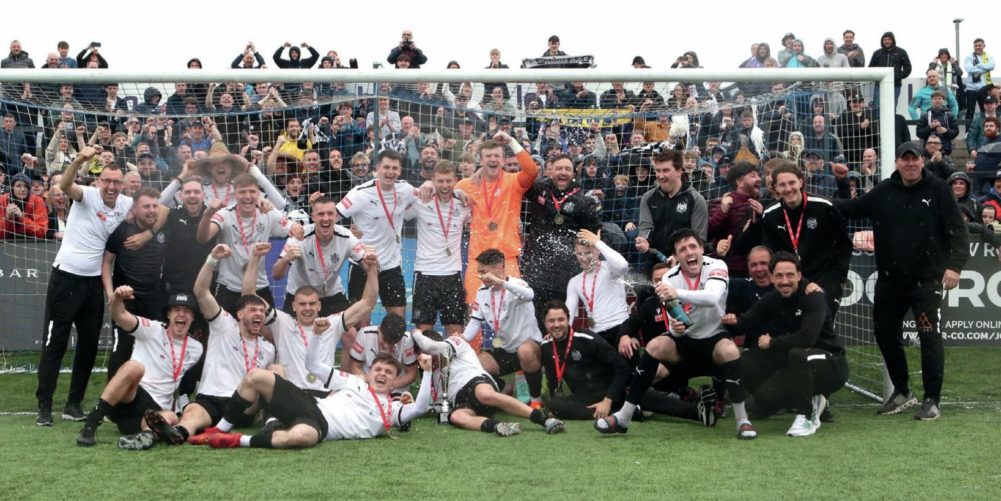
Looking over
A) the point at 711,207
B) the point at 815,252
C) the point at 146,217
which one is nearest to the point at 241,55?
the point at 146,217

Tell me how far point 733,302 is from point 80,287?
482 centimetres

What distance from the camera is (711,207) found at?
9.84 m

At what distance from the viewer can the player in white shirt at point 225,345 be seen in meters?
8.14

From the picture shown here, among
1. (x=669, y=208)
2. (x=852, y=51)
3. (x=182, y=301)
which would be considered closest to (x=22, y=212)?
(x=182, y=301)

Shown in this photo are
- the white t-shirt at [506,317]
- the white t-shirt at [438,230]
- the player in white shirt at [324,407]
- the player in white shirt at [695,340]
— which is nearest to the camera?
the player in white shirt at [324,407]

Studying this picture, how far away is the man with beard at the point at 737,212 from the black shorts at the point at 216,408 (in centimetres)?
385

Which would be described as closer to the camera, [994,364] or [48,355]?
[48,355]

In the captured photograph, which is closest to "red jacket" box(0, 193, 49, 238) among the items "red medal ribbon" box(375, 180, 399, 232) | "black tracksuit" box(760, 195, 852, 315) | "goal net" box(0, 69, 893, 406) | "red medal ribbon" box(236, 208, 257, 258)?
"goal net" box(0, 69, 893, 406)

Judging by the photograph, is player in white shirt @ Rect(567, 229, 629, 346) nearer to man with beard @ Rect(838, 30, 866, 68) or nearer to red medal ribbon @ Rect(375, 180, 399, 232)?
red medal ribbon @ Rect(375, 180, 399, 232)

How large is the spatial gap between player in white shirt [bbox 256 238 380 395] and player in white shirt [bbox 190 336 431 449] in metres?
0.12

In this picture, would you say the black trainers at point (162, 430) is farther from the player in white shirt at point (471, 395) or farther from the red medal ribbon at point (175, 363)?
the player in white shirt at point (471, 395)

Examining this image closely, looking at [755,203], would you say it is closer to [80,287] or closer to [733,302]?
[733,302]

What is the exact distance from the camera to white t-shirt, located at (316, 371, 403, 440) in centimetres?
776

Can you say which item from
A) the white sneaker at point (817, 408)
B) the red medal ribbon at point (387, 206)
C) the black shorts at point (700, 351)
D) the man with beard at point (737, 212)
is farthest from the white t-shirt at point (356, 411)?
the man with beard at point (737, 212)
